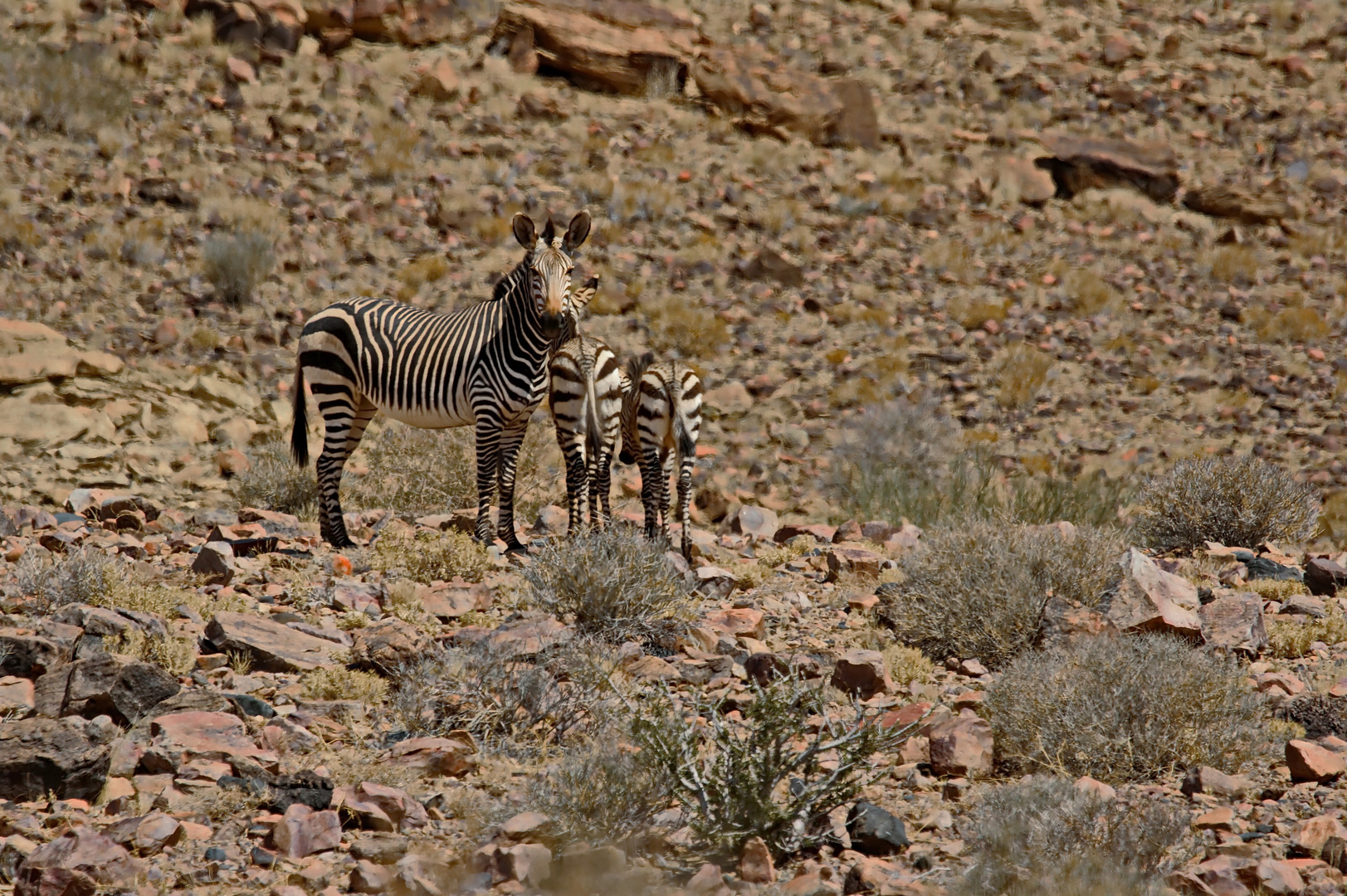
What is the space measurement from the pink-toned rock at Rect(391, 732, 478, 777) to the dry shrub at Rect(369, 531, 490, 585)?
3.08 m

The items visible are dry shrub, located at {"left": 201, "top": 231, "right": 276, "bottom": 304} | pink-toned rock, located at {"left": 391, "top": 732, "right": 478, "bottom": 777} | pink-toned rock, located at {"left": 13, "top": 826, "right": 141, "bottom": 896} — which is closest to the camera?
pink-toned rock, located at {"left": 13, "top": 826, "right": 141, "bottom": 896}

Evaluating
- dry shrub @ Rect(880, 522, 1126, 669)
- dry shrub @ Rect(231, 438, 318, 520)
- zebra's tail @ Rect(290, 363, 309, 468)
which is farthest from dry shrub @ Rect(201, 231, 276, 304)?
dry shrub @ Rect(880, 522, 1126, 669)

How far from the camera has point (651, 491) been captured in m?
10.3

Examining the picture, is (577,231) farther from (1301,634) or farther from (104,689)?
(1301,634)

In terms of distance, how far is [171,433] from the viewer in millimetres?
13664

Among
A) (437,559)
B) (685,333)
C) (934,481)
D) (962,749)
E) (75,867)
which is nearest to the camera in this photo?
(75,867)

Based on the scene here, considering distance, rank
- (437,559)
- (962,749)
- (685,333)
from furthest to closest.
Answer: (685,333) < (437,559) < (962,749)

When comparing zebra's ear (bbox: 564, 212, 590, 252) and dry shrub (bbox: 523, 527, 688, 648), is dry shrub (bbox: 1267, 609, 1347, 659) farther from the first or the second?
zebra's ear (bbox: 564, 212, 590, 252)

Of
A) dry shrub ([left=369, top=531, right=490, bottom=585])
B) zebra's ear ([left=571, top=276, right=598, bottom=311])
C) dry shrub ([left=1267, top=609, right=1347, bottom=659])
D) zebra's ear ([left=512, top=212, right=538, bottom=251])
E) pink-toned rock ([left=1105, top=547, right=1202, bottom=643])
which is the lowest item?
dry shrub ([left=369, top=531, right=490, bottom=585])

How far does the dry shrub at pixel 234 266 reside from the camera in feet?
61.4

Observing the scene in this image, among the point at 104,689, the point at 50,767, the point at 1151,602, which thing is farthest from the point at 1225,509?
the point at 50,767

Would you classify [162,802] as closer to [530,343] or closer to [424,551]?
[424,551]

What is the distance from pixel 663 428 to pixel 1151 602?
4.25 metres

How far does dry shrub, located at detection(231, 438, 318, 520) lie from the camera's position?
12.1 m
